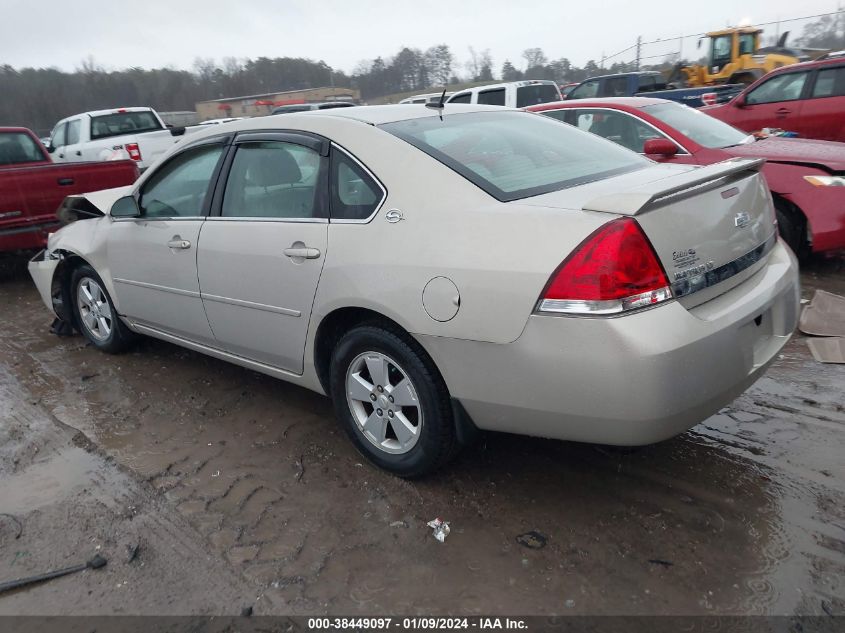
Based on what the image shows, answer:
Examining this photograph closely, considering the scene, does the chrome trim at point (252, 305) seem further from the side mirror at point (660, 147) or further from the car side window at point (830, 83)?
the car side window at point (830, 83)

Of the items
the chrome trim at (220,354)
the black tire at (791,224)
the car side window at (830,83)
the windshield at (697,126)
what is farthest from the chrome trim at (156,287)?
the car side window at (830,83)

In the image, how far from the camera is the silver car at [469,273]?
222 centimetres

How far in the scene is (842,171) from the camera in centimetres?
525

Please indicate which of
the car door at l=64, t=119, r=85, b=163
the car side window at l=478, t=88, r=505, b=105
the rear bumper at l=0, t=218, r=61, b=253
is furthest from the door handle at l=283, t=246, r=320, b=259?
the car side window at l=478, t=88, r=505, b=105

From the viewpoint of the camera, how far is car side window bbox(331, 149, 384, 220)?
283 centimetres

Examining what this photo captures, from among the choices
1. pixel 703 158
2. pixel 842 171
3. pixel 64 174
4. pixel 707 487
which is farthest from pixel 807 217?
pixel 64 174

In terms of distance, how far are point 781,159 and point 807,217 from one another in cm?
58

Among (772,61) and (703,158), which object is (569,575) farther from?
(772,61)

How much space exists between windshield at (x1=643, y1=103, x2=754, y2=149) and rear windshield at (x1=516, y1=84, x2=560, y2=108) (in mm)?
8922

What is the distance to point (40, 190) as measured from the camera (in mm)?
6934

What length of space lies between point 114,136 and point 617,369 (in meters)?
13.9

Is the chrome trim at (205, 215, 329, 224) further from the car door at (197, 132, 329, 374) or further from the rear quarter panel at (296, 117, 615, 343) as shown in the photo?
the rear quarter panel at (296, 117, 615, 343)

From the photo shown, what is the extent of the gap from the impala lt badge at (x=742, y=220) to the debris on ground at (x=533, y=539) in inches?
57.5

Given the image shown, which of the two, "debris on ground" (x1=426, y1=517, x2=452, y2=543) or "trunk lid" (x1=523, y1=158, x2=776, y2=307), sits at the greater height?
"trunk lid" (x1=523, y1=158, x2=776, y2=307)
